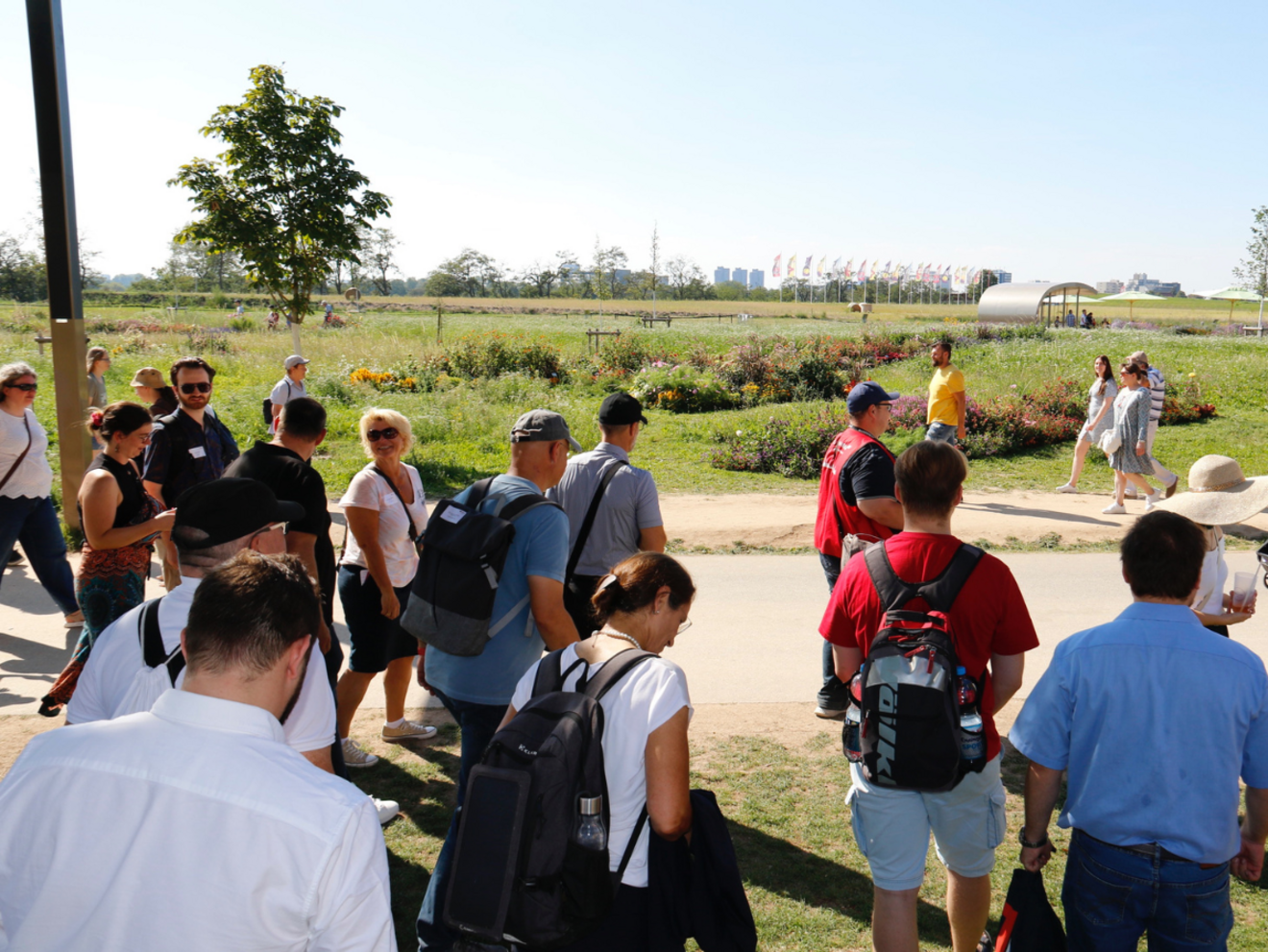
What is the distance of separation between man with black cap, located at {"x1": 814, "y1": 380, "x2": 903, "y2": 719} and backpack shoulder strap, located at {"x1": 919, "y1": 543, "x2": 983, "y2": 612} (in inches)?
63.8

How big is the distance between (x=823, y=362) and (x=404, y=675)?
17.2m

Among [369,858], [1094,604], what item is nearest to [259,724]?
[369,858]

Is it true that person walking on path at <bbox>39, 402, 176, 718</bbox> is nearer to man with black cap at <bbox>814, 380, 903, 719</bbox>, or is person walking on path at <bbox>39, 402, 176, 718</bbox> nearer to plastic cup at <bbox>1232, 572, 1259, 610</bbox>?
man with black cap at <bbox>814, 380, 903, 719</bbox>

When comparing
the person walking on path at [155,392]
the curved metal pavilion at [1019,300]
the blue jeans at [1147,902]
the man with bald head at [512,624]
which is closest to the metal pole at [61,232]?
the person walking on path at [155,392]

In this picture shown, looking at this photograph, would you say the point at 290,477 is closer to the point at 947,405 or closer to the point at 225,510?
the point at 225,510

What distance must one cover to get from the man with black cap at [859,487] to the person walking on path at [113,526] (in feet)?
11.5

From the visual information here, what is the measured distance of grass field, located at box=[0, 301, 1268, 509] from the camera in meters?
13.7

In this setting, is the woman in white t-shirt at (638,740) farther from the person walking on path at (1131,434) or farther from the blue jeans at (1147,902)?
the person walking on path at (1131,434)

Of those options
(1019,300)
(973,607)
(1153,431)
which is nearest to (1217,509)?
(973,607)

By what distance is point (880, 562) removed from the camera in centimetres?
307

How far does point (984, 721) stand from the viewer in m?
2.96

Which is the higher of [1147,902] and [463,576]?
[463,576]

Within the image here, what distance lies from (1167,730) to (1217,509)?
1.39m

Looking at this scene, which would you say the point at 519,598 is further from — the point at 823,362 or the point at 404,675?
the point at 823,362
